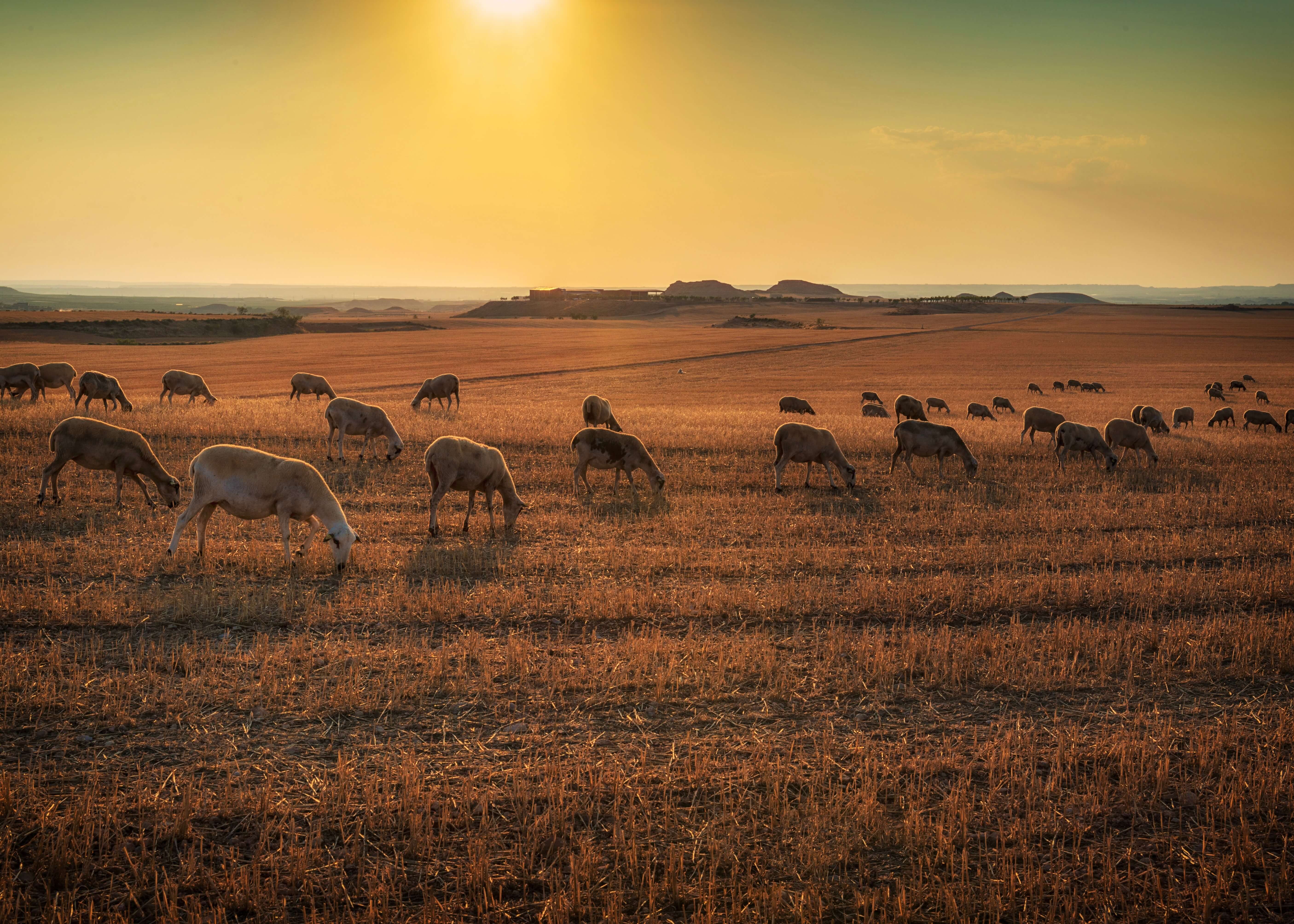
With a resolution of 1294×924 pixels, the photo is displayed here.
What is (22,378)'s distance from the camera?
1298 inches

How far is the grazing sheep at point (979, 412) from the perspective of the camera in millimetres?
40625

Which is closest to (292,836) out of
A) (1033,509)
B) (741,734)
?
(741,734)

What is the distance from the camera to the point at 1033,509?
18172 millimetres

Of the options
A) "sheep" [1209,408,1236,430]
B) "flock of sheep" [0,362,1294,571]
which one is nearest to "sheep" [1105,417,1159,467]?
"flock of sheep" [0,362,1294,571]

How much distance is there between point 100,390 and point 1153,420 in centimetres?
4056

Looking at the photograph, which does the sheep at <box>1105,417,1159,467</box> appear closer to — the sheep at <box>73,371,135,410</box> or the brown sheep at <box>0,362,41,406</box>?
the sheep at <box>73,371,135,410</box>

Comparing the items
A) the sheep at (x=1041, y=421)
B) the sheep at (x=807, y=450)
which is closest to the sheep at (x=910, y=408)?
the sheep at (x=1041, y=421)

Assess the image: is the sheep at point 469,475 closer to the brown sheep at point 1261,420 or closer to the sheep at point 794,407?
the sheep at point 794,407

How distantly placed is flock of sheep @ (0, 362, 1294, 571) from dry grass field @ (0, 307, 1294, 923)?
2.63 feet

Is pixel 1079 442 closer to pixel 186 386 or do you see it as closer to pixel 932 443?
pixel 932 443

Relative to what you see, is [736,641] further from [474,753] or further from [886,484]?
[886,484]

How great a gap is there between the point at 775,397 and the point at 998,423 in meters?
15.1

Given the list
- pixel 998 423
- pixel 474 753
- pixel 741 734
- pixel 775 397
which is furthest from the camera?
pixel 775 397

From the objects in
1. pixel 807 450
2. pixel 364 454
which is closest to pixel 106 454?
pixel 364 454
